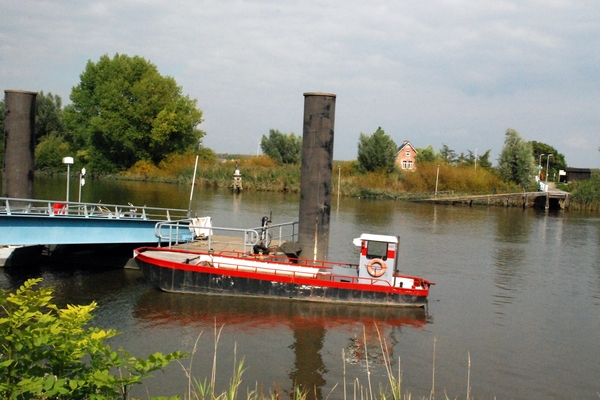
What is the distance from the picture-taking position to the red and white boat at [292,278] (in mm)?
21078

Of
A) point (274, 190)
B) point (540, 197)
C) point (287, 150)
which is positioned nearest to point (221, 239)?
point (274, 190)

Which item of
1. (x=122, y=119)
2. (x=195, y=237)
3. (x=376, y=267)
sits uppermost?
(x=122, y=119)

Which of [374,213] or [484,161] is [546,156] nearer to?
[484,161]

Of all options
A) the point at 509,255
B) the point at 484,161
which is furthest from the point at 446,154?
the point at 509,255

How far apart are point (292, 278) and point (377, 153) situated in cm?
6642

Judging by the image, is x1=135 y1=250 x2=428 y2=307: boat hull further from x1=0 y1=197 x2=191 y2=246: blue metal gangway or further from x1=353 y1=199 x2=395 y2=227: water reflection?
x1=353 y1=199 x2=395 y2=227: water reflection

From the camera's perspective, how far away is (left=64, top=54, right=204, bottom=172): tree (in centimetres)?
8394

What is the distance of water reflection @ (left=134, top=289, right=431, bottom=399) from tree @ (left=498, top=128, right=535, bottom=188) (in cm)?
6849

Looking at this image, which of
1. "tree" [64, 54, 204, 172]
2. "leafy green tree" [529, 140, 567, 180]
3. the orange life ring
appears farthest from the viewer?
"leafy green tree" [529, 140, 567, 180]

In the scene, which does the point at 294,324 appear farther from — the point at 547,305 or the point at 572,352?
the point at 547,305

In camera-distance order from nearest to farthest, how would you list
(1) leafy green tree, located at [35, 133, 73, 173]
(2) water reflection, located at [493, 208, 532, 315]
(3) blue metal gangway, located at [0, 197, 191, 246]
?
(3) blue metal gangway, located at [0, 197, 191, 246], (2) water reflection, located at [493, 208, 532, 315], (1) leafy green tree, located at [35, 133, 73, 173]

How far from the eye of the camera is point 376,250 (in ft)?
71.2

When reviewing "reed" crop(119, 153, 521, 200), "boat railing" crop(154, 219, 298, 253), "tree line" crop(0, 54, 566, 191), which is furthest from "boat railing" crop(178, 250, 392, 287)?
"tree line" crop(0, 54, 566, 191)

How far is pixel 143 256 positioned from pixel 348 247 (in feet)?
50.6
